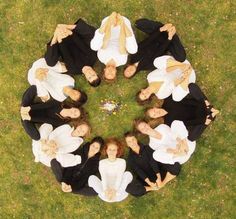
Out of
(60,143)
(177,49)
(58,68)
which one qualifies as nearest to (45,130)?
(60,143)

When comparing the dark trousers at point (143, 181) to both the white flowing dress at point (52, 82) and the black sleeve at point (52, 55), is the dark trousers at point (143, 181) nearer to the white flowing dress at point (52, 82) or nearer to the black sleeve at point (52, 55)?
the white flowing dress at point (52, 82)

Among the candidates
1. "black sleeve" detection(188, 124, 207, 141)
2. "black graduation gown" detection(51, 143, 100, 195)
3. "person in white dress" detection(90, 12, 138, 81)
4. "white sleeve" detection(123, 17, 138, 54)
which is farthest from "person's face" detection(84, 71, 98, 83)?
"black sleeve" detection(188, 124, 207, 141)

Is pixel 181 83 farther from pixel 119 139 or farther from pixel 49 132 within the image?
pixel 49 132

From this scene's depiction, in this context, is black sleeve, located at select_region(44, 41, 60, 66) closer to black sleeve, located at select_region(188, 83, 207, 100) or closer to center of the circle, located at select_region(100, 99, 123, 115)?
center of the circle, located at select_region(100, 99, 123, 115)

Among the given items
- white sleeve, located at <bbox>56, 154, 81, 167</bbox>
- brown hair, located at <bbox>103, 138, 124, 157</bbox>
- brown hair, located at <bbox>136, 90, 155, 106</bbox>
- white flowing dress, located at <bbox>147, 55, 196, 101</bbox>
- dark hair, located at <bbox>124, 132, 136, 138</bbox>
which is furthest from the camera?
brown hair, located at <bbox>103, 138, 124, 157</bbox>

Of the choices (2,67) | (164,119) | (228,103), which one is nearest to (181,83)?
(164,119)

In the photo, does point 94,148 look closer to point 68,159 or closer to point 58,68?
point 68,159

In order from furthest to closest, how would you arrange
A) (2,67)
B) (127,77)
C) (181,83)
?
(2,67)
(127,77)
(181,83)
